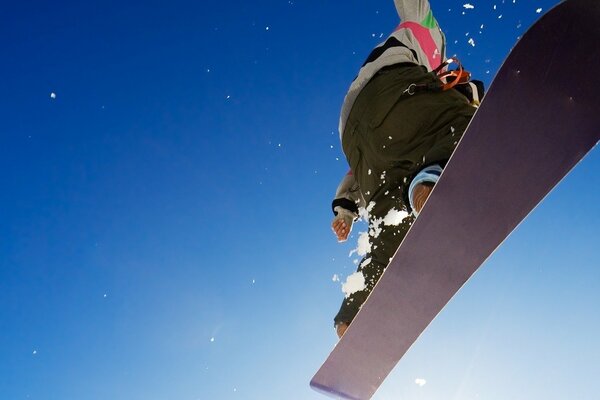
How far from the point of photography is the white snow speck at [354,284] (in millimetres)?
1884

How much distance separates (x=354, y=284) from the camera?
1.91m

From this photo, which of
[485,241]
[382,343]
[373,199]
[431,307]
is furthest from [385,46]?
[382,343]

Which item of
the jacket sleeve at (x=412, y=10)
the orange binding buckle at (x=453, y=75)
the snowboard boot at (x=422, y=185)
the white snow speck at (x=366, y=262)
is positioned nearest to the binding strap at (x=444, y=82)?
the orange binding buckle at (x=453, y=75)

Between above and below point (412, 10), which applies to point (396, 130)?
below

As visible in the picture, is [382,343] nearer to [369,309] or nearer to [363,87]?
[369,309]

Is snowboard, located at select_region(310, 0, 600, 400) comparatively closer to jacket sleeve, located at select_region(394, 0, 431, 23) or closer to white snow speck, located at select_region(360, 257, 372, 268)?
white snow speck, located at select_region(360, 257, 372, 268)

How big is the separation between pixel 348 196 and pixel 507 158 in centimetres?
103

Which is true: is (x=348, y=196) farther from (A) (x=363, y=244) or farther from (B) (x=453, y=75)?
(B) (x=453, y=75)

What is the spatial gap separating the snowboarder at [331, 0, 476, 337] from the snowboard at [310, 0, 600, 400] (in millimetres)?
119

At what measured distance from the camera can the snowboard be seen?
1.16 metres

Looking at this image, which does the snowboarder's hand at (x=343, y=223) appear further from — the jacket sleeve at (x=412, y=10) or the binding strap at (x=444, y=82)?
the jacket sleeve at (x=412, y=10)

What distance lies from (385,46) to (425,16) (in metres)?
0.39

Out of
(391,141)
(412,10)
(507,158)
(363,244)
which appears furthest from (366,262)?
(412,10)

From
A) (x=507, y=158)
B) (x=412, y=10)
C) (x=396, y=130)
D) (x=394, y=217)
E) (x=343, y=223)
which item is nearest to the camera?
(x=507, y=158)
